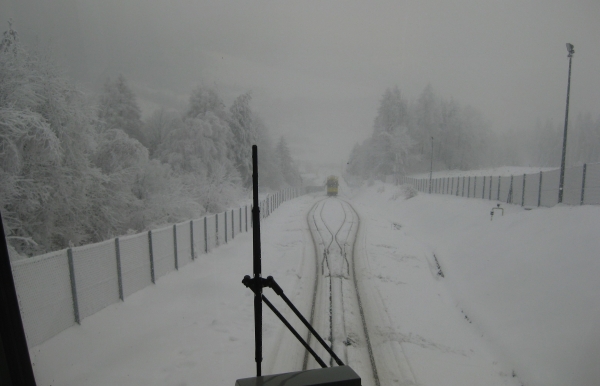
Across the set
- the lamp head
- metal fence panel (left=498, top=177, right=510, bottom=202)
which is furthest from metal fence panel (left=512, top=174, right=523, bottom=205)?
the lamp head

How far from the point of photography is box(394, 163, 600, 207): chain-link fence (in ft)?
38.3

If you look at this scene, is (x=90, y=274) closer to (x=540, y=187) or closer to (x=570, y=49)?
(x=570, y=49)

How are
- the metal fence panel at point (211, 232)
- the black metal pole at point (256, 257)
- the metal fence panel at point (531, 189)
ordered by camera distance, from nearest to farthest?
1. the black metal pole at point (256, 257)
2. the metal fence panel at point (211, 232)
3. the metal fence panel at point (531, 189)

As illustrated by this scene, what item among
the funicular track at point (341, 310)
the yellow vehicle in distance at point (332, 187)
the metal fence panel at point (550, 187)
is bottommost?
the yellow vehicle in distance at point (332, 187)

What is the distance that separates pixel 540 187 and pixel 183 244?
16758 millimetres

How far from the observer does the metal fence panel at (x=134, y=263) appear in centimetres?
762

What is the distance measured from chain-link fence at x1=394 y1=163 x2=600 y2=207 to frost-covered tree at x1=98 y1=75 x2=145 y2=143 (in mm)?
26969

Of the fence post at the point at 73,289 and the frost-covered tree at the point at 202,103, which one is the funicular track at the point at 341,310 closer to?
the fence post at the point at 73,289

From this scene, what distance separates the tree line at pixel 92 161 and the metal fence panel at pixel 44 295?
1.66 m

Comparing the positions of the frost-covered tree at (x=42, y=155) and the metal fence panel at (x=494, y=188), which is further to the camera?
the metal fence panel at (x=494, y=188)

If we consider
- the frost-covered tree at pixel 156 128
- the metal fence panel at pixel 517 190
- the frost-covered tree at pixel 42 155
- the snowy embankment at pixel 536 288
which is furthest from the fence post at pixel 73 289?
the frost-covered tree at pixel 156 128

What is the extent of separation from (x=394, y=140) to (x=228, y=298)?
45254mm

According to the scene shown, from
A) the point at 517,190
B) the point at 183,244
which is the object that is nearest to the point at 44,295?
the point at 183,244

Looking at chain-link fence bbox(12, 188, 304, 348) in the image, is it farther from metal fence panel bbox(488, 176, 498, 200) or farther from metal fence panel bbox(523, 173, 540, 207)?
metal fence panel bbox(488, 176, 498, 200)
